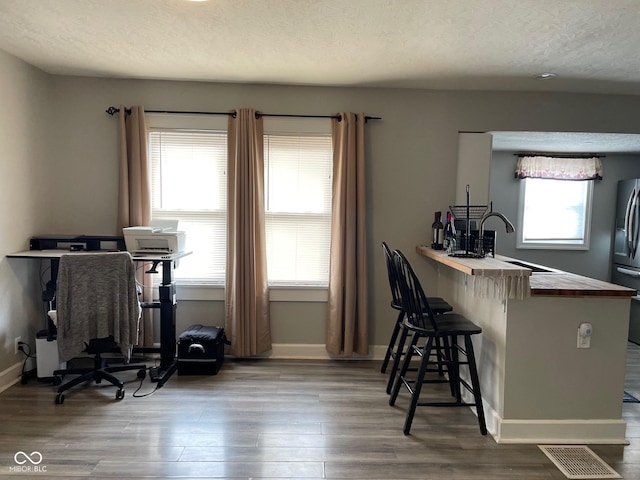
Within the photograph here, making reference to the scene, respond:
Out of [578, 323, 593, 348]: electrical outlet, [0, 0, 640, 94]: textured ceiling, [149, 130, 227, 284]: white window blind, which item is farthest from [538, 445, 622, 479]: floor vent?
[149, 130, 227, 284]: white window blind

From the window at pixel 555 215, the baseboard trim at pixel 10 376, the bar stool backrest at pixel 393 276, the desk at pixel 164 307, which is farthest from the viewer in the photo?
the window at pixel 555 215

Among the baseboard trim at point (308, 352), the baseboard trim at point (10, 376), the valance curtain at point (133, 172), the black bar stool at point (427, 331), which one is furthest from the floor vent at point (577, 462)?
the baseboard trim at point (10, 376)

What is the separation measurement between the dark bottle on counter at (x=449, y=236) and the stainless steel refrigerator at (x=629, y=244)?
238 cm

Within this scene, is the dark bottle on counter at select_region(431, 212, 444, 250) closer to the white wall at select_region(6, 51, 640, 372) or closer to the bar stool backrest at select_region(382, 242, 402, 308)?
the white wall at select_region(6, 51, 640, 372)

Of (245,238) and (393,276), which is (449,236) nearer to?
(393,276)

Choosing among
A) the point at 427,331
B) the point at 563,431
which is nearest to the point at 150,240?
the point at 427,331

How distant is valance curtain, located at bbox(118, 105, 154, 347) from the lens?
134 inches

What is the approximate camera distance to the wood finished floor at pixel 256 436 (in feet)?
6.81

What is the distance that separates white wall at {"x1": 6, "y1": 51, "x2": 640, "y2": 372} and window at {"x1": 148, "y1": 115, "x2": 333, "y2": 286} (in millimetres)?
222

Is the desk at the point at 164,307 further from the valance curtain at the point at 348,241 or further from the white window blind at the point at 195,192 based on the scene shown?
the valance curtain at the point at 348,241

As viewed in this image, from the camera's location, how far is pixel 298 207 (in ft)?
12.0

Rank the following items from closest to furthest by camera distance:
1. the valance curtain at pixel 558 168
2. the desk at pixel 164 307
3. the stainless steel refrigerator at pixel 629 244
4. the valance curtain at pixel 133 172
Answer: the desk at pixel 164 307 < the valance curtain at pixel 133 172 < the stainless steel refrigerator at pixel 629 244 < the valance curtain at pixel 558 168

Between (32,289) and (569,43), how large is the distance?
434 cm

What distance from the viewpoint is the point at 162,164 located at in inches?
141
